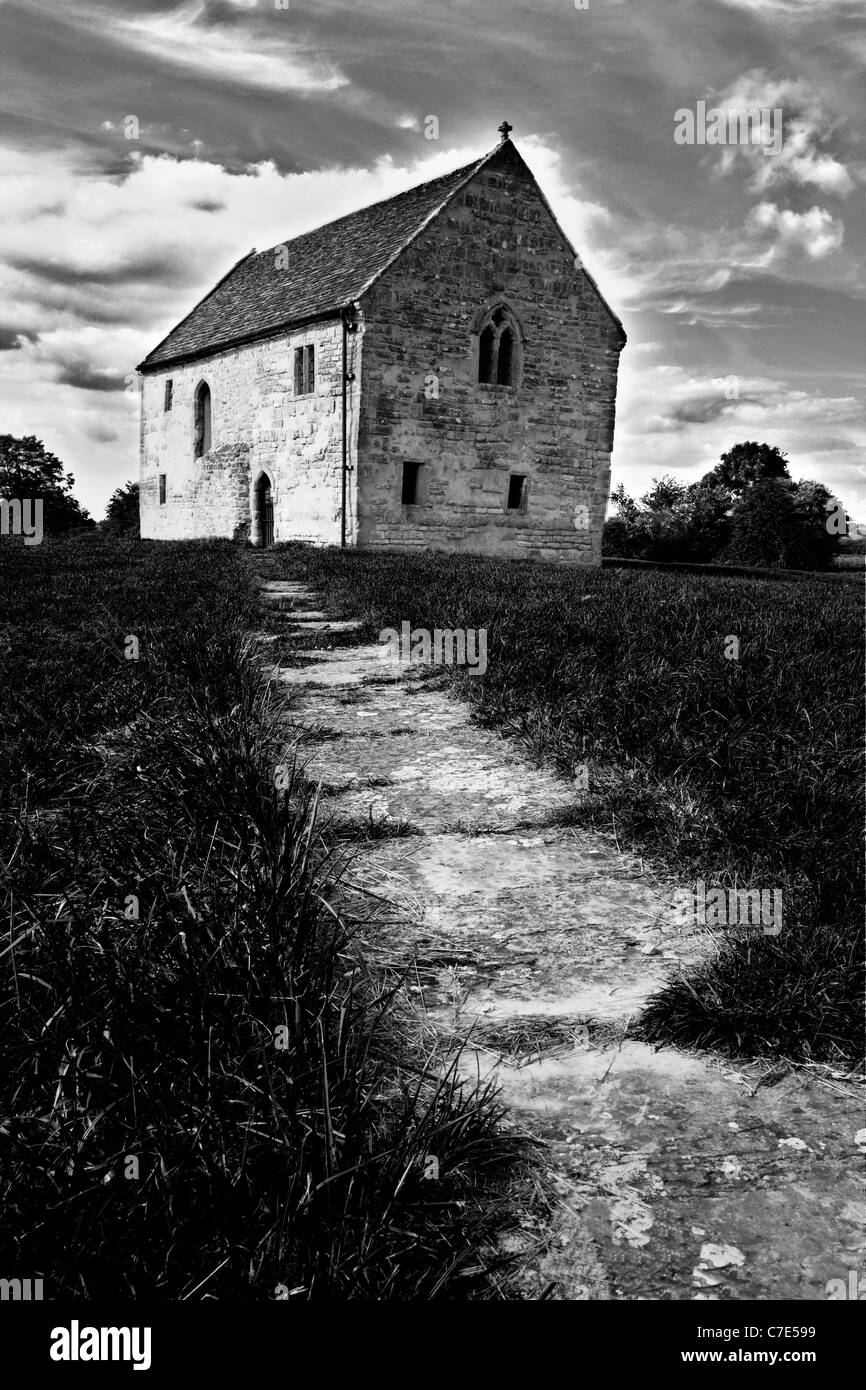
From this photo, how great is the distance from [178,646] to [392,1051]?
4682 mm

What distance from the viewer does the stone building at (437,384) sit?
22.6m

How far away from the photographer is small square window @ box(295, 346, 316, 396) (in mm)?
24062

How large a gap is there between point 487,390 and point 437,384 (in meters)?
1.49

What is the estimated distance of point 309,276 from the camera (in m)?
26.7

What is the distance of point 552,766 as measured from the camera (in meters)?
4.49

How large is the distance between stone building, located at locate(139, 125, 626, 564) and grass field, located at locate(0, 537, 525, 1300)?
20.7 meters

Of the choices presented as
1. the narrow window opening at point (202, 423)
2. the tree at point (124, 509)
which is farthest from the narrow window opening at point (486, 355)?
the tree at point (124, 509)

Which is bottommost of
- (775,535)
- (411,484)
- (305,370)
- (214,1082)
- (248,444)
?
(214,1082)

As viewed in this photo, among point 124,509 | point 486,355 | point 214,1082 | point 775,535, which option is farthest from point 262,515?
point 124,509

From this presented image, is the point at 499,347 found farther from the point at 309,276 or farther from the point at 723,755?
the point at 723,755

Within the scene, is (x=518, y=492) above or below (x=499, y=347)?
below

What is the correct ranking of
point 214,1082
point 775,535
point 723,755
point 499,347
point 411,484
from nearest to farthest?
point 214,1082, point 723,755, point 411,484, point 499,347, point 775,535
